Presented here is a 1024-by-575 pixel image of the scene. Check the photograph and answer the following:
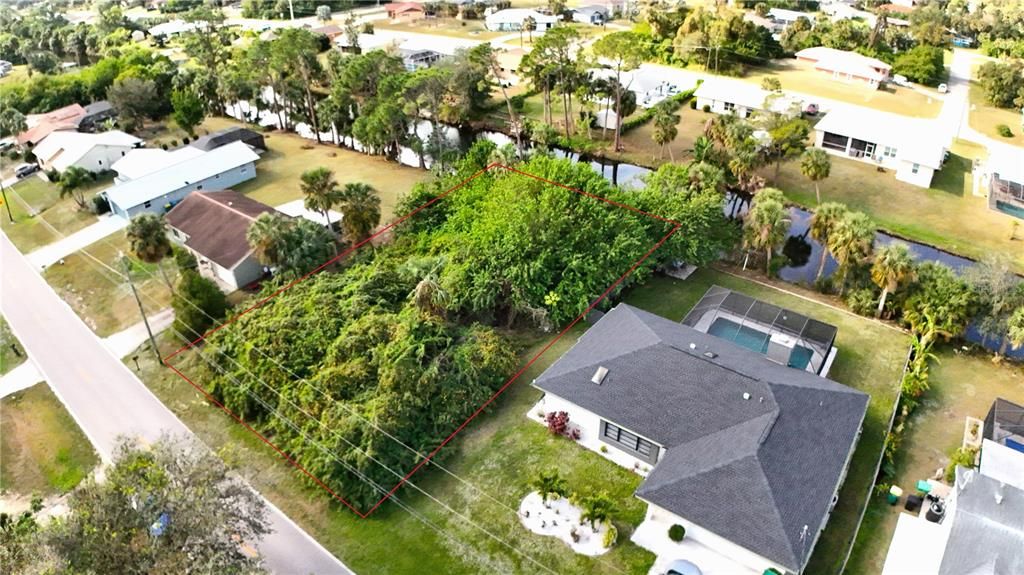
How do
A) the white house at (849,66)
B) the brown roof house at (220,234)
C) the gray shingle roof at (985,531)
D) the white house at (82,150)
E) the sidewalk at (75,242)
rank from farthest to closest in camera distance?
the white house at (849,66)
the white house at (82,150)
the sidewalk at (75,242)
the brown roof house at (220,234)
the gray shingle roof at (985,531)

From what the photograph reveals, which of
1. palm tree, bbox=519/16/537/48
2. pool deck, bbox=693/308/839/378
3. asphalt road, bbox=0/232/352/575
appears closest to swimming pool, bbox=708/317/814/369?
pool deck, bbox=693/308/839/378

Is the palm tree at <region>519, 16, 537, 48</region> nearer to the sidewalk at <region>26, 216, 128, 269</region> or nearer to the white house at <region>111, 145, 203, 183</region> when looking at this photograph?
the white house at <region>111, 145, 203, 183</region>

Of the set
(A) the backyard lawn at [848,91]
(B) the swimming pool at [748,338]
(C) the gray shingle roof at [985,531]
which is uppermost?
(A) the backyard lawn at [848,91]

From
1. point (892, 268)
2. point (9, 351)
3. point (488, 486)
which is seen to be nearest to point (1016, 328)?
point (892, 268)

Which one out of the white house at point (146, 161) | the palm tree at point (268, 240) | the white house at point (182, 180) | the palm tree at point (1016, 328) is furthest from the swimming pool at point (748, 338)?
the white house at point (146, 161)

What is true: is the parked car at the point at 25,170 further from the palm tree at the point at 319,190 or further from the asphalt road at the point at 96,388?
the palm tree at the point at 319,190

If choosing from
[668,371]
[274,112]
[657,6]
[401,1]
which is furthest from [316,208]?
[401,1]

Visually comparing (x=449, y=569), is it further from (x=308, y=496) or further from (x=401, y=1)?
(x=401, y=1)
